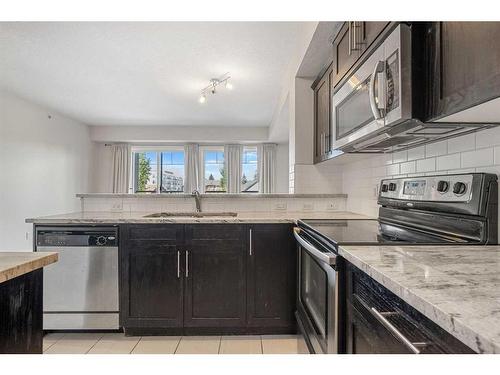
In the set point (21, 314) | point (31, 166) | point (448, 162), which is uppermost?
point (31, 166)

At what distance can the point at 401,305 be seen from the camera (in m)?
0.74

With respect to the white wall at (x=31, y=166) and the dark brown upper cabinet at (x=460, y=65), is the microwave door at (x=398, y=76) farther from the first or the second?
the white wall at (x=31, y=166)

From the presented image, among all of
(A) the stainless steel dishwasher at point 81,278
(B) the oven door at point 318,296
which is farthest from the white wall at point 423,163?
(A) the stainless steel dishwasher at point 81,278

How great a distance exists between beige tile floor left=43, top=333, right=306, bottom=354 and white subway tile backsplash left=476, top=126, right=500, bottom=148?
153cm

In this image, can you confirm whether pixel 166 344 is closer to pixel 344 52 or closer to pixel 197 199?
pixel 197 199

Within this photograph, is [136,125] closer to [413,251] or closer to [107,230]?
[107,230]

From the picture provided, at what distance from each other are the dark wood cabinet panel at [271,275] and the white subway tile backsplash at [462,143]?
114 centimetres

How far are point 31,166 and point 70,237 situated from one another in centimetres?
304

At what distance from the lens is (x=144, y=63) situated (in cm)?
323

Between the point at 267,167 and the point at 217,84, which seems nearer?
the point at 217,84

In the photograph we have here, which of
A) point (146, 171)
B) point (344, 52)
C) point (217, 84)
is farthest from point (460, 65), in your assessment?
point (146, 171)

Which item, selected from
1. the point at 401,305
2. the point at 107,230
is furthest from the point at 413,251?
the point at 107,230
